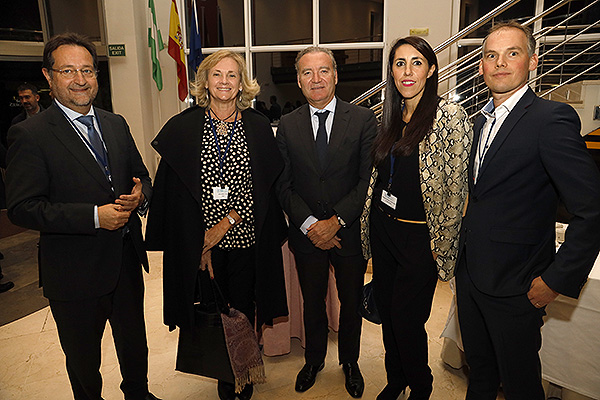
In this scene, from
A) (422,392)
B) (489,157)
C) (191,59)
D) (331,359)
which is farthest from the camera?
(191,59)

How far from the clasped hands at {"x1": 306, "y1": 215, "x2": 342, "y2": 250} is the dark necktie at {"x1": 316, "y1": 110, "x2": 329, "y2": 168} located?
0.30 m

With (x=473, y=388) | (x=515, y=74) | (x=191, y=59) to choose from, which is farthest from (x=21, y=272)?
(x=515, y=74)

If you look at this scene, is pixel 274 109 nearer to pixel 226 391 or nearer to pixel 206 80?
pixel 206 80

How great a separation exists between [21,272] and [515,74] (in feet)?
15.5

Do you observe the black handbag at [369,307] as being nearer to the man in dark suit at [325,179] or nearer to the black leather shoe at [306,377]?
the man in dark suit at [325,179]

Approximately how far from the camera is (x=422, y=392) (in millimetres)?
2033

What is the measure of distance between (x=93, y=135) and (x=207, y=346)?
113cm

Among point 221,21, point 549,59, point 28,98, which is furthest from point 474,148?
point 221,21

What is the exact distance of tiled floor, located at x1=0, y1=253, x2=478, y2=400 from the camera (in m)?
2.37

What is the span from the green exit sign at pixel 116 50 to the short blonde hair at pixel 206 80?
5.17m

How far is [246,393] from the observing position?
229 centimetres

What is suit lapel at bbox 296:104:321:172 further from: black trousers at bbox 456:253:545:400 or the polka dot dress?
black trousers at bbox 456:253:545:400

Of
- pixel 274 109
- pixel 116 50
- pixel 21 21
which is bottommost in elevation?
pixel 274 109

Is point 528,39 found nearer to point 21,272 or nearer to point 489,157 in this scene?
point 489,157
